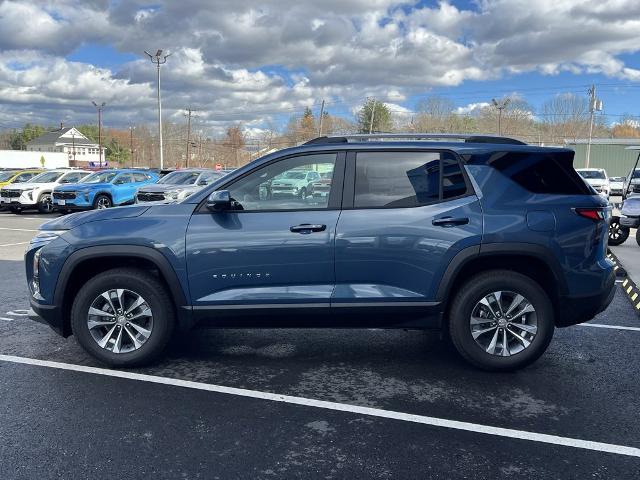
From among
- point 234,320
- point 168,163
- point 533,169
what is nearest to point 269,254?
point 234,320

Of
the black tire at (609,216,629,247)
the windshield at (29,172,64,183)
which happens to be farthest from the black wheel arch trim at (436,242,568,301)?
the windshield at (29,172,64,183)

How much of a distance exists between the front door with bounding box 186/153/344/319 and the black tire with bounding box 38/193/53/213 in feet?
63.1

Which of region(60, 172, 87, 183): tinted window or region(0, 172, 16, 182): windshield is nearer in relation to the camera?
region(60, 172, 87, 183): tinted window

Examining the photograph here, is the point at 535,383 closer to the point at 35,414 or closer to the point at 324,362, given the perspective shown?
the point at 324,362

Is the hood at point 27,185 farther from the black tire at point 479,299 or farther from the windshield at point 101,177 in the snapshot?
the black tire at point 479,299

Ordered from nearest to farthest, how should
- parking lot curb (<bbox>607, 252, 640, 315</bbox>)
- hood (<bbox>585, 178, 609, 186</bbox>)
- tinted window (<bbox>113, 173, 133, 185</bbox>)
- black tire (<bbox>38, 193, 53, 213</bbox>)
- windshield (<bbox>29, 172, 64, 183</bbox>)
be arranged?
parking lot curb (<bbox>607, 252, 640, 315</bbox>) → tinted window (<bbox>113, 173, 133, 185</bbox>) → black tire (<bbox>38, 193, 53, 213</bbox>) → windshield (<bbox>29, 172, 64, 183</bbox>) → hood (<bbox>585, 178, 609, 186</bbox>)

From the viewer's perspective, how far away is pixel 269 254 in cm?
416

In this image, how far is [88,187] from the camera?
764 inches

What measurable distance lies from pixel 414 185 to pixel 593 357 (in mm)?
2222

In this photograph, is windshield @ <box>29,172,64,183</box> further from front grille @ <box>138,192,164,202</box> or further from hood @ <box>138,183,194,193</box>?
hood @ <box>138,183,194,193</box>

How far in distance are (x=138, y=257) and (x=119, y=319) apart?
1.83ft

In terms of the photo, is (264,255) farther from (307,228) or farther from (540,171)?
(540,171)

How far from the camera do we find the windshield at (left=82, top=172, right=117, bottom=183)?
804 inches

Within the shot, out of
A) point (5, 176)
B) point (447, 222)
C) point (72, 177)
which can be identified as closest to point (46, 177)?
point (72, 177)
